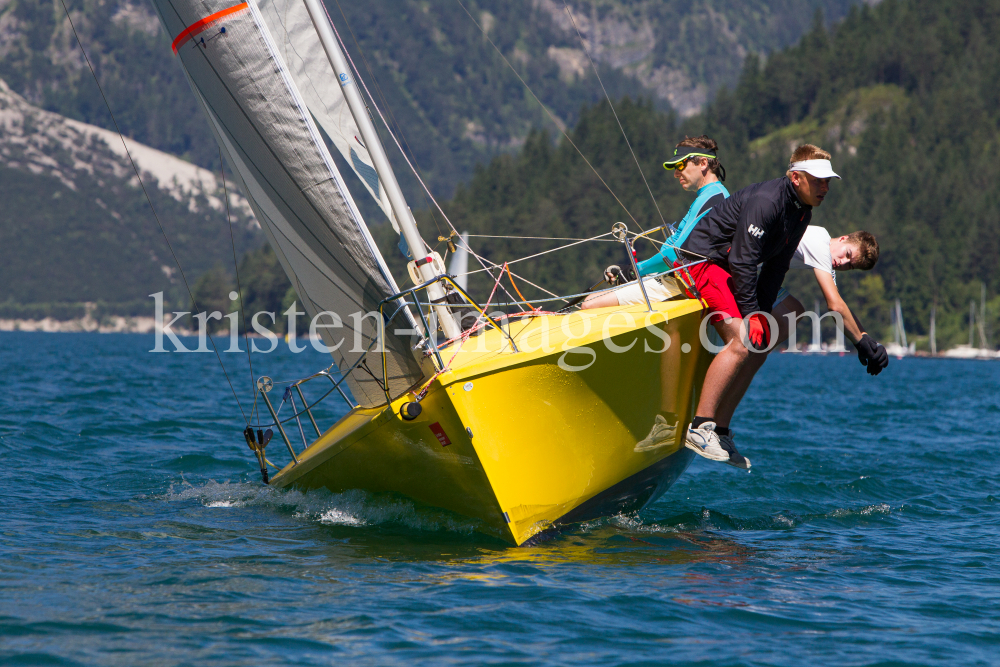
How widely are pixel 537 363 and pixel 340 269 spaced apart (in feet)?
4.52

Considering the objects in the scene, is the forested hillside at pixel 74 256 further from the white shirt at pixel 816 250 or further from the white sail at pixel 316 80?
the white shirt at pixel 816 250

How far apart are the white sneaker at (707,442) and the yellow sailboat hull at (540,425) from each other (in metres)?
0.34

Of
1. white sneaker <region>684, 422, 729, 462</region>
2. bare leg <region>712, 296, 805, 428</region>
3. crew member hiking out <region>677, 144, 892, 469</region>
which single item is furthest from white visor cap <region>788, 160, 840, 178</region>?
white sneaker <region>684, 422, 729, 462</region>

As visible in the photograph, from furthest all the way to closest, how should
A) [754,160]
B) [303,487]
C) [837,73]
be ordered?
[837,73]
[754,160]
[303,487]

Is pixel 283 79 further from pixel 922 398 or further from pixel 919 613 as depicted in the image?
pixel 922 398

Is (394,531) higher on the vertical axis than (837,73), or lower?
lower

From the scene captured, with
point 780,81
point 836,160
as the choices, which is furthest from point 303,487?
point 780,81

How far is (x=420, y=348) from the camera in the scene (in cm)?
565

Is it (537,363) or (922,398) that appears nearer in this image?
(537,363)

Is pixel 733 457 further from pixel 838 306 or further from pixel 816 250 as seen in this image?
pixel 816 250

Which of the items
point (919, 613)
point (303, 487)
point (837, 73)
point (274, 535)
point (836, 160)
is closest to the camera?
point (919, 613)

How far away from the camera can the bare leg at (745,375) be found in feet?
21.2

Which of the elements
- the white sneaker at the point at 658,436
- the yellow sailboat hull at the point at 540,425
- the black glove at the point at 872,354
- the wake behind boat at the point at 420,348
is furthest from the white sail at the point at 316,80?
the black glove at the point at 872,354

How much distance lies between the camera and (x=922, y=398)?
2334 cm
